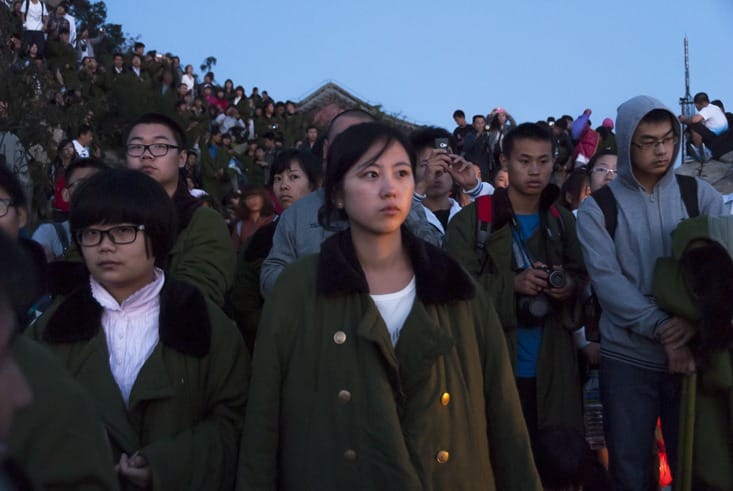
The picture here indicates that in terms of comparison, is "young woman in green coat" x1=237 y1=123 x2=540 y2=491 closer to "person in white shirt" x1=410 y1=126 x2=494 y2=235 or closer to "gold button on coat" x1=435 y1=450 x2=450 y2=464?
"gold button on coat" x1=435 y1=450 x2=450 y2=464

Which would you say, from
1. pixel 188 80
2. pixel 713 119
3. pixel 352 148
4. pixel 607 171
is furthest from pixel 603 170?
pixel 188 80

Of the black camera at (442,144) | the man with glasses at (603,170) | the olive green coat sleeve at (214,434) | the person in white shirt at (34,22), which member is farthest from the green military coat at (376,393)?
the person in white shirt at (34,22)

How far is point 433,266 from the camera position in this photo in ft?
10.2

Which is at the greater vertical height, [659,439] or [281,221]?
[281,221]

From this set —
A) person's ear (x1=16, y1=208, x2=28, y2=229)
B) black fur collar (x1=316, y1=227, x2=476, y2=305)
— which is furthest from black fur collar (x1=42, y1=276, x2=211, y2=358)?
person's ear (x1=16, y1=208, x2=28, y2=229)

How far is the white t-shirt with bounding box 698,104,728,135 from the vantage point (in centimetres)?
1575

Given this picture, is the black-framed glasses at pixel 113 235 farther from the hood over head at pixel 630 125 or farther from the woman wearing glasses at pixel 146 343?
the hood over head at pixel 630 125

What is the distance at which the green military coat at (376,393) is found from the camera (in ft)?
9.45

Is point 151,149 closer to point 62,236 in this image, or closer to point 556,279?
point 62,236

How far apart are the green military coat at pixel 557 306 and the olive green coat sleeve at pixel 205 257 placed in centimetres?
114

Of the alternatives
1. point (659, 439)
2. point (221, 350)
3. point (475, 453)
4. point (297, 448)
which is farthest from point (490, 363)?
point (659, 439)

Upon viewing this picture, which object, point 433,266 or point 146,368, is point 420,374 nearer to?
point 433,266

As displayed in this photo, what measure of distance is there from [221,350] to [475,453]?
1.01 meters

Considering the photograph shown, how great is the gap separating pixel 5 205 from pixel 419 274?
6.89 ft
